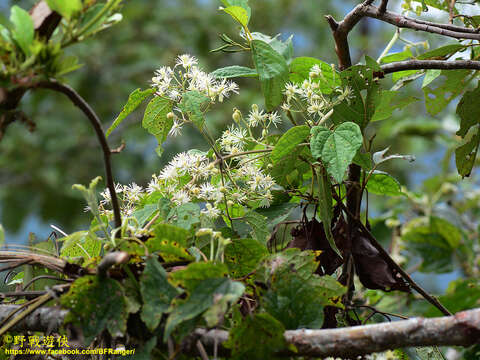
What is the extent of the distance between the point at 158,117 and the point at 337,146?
0.27 m

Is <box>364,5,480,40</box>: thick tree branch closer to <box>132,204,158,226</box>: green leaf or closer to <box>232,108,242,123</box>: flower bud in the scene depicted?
<box>232,108,242,123</box>: flower bud

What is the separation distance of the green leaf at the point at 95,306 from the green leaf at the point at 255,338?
0.34 feet

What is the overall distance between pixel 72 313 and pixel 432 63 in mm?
550

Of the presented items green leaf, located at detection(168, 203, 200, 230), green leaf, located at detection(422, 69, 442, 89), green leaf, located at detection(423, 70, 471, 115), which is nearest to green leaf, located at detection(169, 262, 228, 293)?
green leaf, located at detection(168, 203, 200, 230)

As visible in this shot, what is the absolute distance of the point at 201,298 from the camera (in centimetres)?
46

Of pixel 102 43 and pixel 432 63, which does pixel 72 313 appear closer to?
pixel 432 63

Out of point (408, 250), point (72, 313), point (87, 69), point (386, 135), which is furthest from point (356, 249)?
point (87, 69)

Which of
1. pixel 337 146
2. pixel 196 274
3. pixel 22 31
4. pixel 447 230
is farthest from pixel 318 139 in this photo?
pixel 447 230

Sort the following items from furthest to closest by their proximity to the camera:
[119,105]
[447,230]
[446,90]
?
[119,105] < [447,230] < [446,90]

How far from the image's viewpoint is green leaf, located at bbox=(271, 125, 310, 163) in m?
0.62

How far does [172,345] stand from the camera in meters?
0.47

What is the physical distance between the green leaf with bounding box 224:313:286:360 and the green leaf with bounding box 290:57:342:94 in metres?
0.34

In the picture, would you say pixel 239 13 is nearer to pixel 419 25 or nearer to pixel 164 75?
pixel 164 75

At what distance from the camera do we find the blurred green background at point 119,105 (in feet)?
11.9
